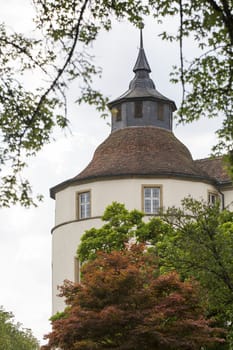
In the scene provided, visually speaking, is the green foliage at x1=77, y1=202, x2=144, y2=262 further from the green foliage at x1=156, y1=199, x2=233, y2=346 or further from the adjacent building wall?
the green foliage at x1=156, y1=199, x2=233, y2=346

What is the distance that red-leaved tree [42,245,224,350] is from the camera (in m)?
29.8

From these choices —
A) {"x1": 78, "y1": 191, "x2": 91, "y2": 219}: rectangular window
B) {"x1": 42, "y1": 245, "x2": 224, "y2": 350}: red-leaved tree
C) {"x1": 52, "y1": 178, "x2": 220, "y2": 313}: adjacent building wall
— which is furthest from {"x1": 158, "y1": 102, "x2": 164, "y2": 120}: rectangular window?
{"x1": 42, "y1": 245, "x2": 224, "y2": 350}: red-leaved tree

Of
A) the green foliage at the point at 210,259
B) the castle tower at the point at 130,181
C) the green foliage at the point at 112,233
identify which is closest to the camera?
the green foliage at the point at 210,259

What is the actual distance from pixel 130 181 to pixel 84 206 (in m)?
2.37

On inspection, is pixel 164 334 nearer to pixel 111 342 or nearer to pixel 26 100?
pixel 111 342

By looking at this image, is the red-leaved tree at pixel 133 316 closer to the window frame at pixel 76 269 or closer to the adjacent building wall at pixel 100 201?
the window frame at pixel 76 269

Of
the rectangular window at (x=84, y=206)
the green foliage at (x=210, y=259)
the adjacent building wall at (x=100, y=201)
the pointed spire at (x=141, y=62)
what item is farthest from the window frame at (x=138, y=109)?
the green foliage at (x=210, y=259)

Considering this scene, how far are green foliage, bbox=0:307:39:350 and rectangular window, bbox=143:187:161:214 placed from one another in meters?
17.7

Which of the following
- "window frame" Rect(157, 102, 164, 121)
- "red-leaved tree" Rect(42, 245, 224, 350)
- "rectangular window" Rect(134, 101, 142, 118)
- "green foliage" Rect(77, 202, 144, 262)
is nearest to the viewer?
"red-leaved tree" Rect(42, 245, 224, 350)

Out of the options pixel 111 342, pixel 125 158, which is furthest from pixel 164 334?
pixel 125 158

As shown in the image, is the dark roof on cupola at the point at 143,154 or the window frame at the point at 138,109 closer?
the dark roof on cupola at the point at 143,154

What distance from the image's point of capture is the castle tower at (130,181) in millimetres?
48156

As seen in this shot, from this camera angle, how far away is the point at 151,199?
48.2 m

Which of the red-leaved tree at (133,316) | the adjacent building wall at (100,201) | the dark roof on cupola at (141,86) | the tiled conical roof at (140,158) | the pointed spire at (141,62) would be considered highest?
the pointed spire at (141,62)
